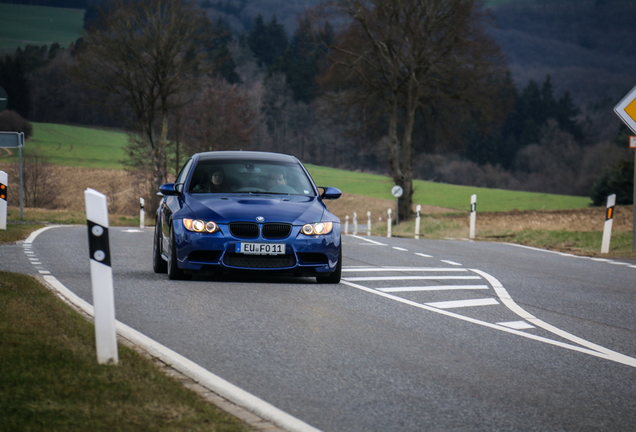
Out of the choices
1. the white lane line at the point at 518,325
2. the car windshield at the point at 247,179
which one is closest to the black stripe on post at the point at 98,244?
the white lane line at the point at 518,325

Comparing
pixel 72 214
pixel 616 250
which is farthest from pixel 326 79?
pixel 616 250

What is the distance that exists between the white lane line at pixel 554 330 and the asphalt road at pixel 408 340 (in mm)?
25

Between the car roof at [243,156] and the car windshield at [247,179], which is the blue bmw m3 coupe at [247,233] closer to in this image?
the car windshield at [247,179]

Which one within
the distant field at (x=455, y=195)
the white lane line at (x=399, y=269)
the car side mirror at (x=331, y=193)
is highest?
the car side mirror at (x=331, y=193)

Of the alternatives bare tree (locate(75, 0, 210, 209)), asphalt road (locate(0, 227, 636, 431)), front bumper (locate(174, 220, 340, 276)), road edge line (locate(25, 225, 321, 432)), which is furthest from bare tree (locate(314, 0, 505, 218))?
road edge line (locate(25, 225, 321, 432))

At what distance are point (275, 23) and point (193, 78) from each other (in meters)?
98.6

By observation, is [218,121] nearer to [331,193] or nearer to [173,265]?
[331,193]

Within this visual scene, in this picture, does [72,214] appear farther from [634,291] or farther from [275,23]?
[275,23]

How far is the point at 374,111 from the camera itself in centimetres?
4069

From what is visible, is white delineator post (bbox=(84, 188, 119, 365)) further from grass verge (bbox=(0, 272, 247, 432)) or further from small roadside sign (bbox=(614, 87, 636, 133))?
small roadside sign (bbox=(614, 87, 636, 133))

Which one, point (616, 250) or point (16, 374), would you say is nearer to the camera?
point (16, 374)

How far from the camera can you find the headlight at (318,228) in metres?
9.54

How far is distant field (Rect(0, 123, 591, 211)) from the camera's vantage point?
77500mm

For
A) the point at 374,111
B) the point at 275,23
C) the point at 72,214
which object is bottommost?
the point at 72,214
